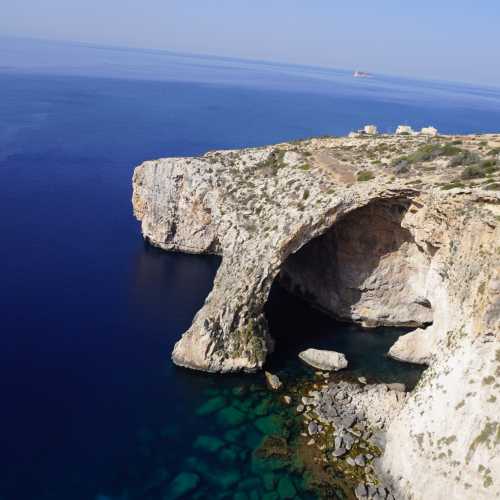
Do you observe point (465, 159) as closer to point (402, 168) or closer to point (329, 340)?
point (402, 168)

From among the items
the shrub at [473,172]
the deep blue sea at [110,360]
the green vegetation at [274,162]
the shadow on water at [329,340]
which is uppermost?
the shrub at [473,172]

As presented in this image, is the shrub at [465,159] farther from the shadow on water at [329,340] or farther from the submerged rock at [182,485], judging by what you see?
the submerged rock at [182,485]

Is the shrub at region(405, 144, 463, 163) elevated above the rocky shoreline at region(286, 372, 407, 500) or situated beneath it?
elevated above

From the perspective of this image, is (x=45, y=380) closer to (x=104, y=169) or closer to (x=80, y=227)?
(x=80, y=227)


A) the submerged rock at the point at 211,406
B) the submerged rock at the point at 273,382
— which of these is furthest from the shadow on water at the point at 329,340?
the submerged rock at the point at 211,406

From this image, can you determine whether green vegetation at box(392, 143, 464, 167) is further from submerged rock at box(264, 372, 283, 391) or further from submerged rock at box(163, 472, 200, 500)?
submerged rock at box(163, 472, 200, 500)

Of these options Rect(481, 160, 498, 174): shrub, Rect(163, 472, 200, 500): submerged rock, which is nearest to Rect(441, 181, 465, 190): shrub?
Rect(481, 160, 498, 174): shrub

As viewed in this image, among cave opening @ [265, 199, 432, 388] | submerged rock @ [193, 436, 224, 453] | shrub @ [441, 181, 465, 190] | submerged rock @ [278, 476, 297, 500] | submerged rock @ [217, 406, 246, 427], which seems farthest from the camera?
cave opening @ [265, 199, 432, 388]
